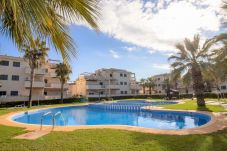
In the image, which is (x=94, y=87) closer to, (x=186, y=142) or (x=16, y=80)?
(x=16, y=80)

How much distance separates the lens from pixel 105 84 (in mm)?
59281

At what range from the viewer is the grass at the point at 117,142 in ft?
22.9

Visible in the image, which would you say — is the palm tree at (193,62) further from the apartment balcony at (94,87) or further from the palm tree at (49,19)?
the apartment balcony at (94,87)

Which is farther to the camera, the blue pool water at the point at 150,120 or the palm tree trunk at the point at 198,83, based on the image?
the palm tree trunk at the point at 198,83

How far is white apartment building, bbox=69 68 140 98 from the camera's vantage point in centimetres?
5526

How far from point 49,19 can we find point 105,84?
187 feet

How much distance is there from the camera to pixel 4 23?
9.49ft

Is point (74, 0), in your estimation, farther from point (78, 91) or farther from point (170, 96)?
point (78, 91)

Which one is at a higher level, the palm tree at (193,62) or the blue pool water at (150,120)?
the palm tree at (193,62)

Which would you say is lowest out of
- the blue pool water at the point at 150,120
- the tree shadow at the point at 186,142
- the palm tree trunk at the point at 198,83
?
the blue pool water at the point at 150,120

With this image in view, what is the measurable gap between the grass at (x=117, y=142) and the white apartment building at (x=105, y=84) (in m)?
44.6

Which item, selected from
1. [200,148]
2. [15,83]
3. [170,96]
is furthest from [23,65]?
[200,148]

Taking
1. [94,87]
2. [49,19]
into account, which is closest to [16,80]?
[94,87]

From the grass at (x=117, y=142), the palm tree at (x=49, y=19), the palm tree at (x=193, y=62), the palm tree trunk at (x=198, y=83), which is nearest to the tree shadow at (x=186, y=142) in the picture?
the grass at (x=117, y=142)
